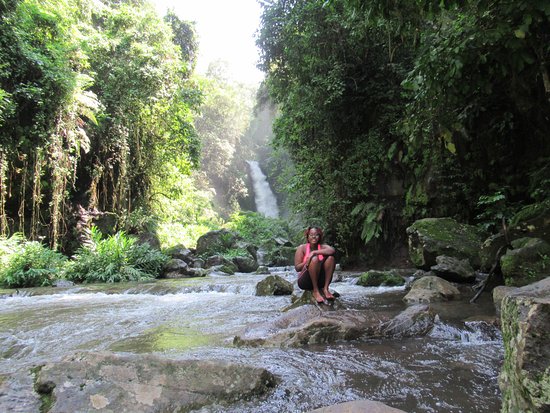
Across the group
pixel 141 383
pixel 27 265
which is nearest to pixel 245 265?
pixel 27 265

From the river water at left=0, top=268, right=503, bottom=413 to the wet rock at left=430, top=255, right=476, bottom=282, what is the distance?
825mm

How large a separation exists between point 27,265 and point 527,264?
11.3 m

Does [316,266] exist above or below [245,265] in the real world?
above

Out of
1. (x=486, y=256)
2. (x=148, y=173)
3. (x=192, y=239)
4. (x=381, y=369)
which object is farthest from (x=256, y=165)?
(x=381, y=369)

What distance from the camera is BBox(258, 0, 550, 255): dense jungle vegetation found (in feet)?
17.9

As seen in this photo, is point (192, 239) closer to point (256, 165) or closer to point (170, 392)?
point (170, 392)

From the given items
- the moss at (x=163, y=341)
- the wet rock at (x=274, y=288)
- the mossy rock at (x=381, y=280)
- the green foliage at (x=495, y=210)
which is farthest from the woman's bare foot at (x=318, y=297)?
the green foliage at (x=495, y=210)

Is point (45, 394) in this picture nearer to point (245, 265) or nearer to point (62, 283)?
point (62, 283)

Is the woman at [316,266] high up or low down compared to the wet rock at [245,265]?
up

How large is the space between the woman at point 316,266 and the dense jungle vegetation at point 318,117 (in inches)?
104

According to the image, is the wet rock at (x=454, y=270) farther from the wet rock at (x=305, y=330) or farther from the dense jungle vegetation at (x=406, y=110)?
the wet rock at (x=305, y=330)

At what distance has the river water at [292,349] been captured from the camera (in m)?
2.42

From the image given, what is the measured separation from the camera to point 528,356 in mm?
1523

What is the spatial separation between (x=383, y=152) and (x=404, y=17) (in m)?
6.50
